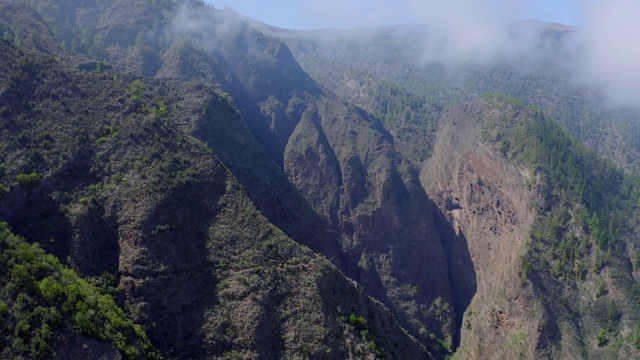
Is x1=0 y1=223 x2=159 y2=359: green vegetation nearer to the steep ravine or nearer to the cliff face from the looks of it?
the cliff face

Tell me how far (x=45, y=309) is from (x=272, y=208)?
39304mm

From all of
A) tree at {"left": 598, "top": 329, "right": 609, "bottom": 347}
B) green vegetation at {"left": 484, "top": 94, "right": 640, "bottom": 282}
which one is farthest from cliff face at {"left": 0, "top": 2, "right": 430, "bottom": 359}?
green vegetation at {"left": 484, "top": 94, "right": 640, "bottom": 282}

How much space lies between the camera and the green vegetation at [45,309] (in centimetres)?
3638

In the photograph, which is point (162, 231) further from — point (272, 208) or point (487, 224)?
point (487, 224)

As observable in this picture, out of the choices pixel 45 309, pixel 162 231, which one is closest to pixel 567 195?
pixel 162 231

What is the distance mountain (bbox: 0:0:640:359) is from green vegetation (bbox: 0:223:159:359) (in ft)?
0.54

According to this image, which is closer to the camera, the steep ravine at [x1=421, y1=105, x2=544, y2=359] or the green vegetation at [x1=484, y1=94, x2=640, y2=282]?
the steep ravine at [x1=421, y1=105, x2=544, y2=359]

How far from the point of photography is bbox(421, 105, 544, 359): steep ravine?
76188 millimetres

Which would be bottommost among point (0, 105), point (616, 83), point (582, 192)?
point (582, 192)

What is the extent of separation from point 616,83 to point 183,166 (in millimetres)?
163986

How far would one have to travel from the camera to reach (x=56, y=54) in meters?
87.1

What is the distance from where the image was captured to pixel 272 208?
246ft

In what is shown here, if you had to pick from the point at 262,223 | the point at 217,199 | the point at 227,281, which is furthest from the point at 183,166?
the point at 227,281

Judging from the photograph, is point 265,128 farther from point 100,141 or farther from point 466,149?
point 100,141
